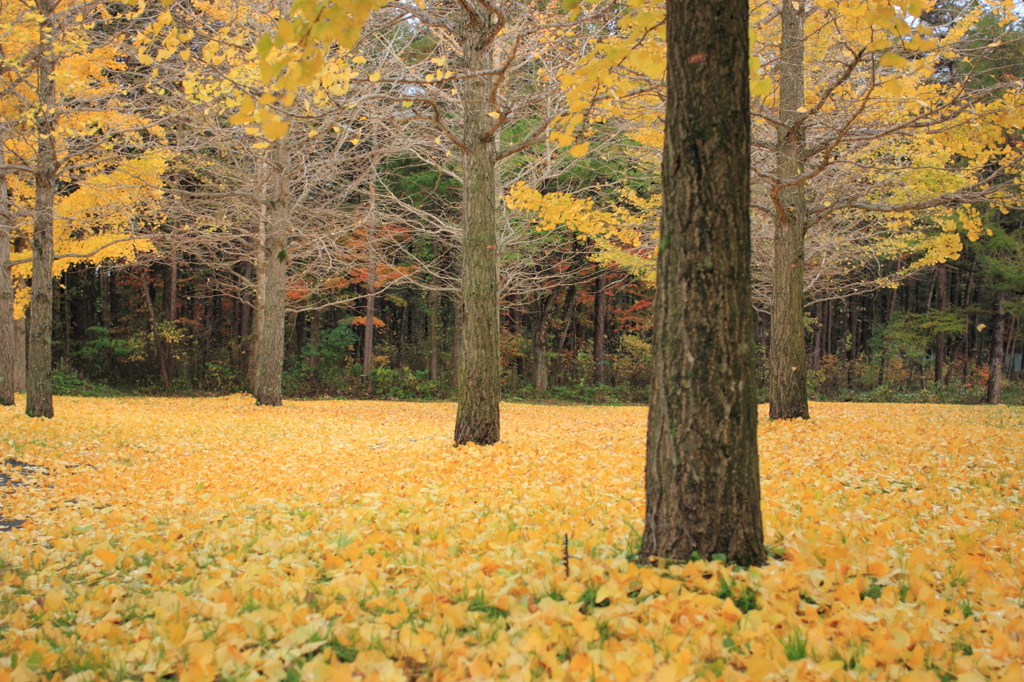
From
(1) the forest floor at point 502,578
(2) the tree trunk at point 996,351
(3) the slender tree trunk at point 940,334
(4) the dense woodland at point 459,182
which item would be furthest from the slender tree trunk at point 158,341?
(3) the slender tree trunk at point 940,334

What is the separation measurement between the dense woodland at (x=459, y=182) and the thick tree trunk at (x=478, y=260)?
8 cm

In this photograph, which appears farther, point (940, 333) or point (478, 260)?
point (940, 333)

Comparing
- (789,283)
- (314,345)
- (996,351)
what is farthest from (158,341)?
(996,351)

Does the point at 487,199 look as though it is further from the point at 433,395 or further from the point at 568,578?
the point at 433,395

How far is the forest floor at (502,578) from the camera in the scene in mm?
1972

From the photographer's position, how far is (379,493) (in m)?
4.77

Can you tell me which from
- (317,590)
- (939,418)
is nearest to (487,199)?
(317,590)

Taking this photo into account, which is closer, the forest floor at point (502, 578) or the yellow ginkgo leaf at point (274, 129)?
the forest floor at point (502, 578)

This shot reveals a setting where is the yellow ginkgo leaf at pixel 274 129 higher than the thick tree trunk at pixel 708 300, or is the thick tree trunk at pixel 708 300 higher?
the yellow ginkgo leaf at pixel 274 129

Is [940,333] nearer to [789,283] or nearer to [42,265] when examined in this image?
[789,283]

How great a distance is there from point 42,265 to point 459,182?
10919 mm

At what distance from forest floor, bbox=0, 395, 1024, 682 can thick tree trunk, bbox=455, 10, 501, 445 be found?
4.28 ft

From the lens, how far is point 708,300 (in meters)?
2.65

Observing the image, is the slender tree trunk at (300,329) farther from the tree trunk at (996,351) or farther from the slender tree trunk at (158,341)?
the tree trunk at (996,351)
